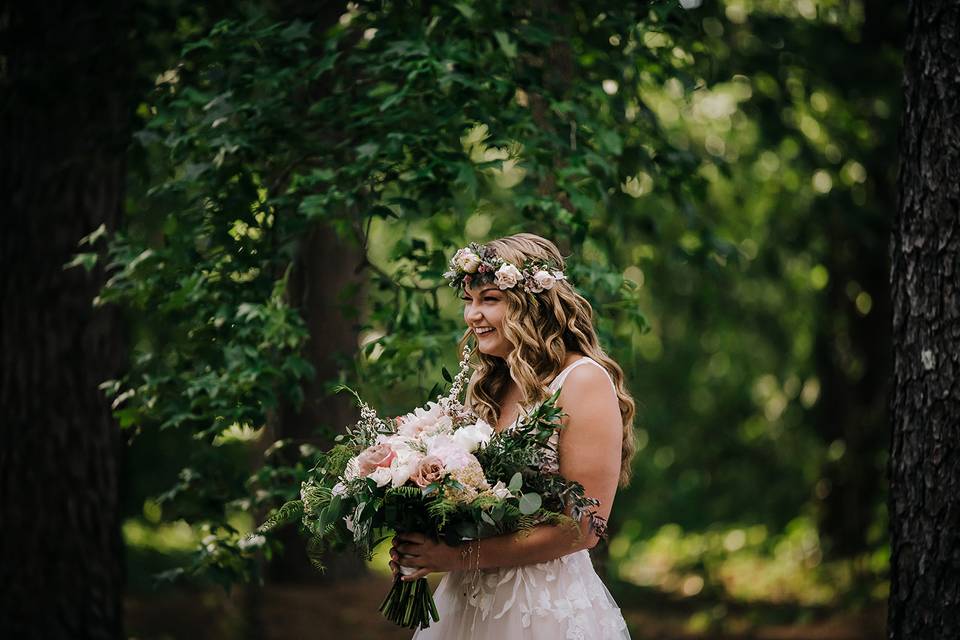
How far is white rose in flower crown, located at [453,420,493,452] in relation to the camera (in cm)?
296

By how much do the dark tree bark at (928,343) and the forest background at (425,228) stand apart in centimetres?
128

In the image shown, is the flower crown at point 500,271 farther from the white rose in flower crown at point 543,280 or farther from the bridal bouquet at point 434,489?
the bridal bouquet at point 434,489

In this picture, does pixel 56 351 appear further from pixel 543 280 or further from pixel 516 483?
pixel 516 483

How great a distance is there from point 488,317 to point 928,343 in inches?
64.3

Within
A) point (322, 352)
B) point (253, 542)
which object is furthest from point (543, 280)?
point (322, 352)

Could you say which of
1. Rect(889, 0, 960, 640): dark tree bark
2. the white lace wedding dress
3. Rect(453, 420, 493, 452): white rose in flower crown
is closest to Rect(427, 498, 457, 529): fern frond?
Rect(453, 420, 493, 452): white rose in flower crown

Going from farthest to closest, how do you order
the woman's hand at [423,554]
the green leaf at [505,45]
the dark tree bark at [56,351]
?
the dark tree bark at [56,351] → the green leaf at [505,45] → the woman's hand at [423,554]

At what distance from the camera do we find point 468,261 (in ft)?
10.8

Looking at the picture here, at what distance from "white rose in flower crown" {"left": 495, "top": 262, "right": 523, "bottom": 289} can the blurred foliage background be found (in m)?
0.86

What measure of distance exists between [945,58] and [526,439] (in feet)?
6.93

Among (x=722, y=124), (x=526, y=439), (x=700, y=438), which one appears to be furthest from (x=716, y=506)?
(x=526, y=439)

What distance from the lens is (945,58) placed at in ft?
11.3

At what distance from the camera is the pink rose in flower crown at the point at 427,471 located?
2854 mm

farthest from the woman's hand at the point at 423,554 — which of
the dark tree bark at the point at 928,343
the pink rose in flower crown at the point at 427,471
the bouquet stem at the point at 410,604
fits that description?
the dark tree bark at the point at 928,343
